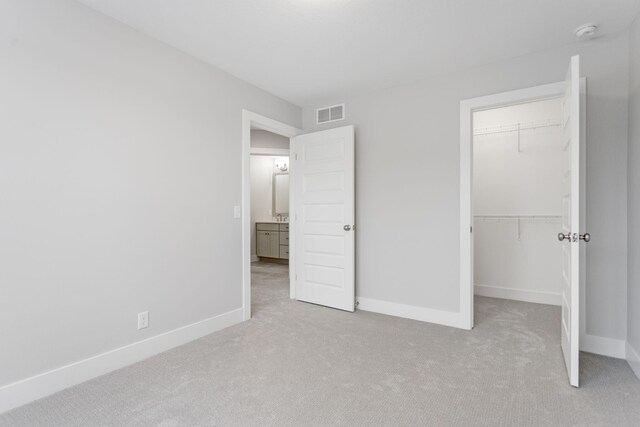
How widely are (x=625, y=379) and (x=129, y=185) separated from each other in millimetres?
3660

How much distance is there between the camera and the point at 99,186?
2.21 m

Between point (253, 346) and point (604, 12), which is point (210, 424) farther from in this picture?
point (604, 12)

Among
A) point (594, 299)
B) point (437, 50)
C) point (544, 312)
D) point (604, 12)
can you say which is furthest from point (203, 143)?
point (544, 312)

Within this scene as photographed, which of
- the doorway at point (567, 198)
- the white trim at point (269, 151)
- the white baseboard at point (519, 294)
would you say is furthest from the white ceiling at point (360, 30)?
the white trim at point (269, 151)

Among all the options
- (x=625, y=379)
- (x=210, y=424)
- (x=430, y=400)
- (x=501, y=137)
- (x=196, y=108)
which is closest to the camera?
(x=210, y=424)

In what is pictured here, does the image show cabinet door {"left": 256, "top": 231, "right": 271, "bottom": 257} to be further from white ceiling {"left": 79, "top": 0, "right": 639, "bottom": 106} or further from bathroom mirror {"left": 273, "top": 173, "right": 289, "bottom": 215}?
white ceiling {"left": 79, "top": 0, "right": 639, "bottom": 106}

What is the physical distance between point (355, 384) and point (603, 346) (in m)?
2.04

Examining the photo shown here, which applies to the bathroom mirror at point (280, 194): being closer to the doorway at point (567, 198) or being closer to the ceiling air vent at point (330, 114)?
the ceiling air vent at point (330, 114)

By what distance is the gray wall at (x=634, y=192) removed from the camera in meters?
2.23

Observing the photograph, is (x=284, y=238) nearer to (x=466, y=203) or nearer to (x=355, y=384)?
(x=466, y=203)

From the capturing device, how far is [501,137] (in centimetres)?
421

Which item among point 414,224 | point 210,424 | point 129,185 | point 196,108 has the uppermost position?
point 196,108

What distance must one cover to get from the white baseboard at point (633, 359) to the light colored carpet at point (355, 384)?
6 centimetres

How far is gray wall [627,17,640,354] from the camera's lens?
223 centimetres
